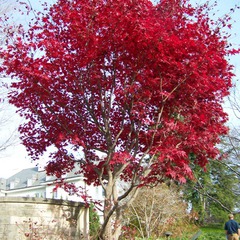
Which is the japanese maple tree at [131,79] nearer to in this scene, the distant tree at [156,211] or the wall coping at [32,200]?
the wall coping at [32,200]

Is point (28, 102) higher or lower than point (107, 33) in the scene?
lower

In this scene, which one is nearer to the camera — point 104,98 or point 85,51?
point 85,51

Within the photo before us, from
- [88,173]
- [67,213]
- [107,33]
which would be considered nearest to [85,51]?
[107,33]

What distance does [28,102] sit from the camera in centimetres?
702

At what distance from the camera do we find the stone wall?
285 inches

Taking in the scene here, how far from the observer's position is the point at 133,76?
649 cm

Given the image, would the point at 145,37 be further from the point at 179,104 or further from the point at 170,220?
the point at 170,220

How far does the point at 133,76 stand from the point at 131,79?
0.11 metres

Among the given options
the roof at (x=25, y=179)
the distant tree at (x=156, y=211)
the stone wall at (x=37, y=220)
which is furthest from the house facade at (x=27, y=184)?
the stone wall at (x=37, y=220)

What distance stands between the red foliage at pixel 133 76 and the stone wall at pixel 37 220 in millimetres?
1528

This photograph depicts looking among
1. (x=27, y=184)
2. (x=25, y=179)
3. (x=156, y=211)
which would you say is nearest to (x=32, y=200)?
(x=156, y=211)

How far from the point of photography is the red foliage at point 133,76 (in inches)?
239

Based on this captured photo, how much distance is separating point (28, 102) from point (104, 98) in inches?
60.7

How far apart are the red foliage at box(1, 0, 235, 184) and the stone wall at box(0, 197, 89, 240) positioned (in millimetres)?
1528
